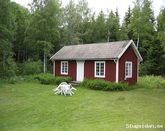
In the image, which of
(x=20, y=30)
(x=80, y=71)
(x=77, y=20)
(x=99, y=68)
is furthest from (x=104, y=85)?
(x=77, y=20)

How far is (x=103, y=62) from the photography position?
72.3 feet

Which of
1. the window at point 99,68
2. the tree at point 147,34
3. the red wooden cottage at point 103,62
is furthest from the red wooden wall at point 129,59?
the tree at point 147,34

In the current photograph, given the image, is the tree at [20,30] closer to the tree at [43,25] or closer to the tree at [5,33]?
the tree at [43,25]

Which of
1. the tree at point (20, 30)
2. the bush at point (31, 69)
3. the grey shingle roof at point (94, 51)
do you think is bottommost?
the bush at point (31, 69)

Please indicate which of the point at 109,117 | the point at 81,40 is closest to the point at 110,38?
the point at 81,40

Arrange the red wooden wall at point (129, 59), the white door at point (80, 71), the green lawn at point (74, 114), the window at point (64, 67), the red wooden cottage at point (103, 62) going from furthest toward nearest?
the window at point (64, 67) < the white door at point (80, 71) < the red wooden wall at point (129, 59) < the red wooden cottage at point (103, 62) < the green lawn at point (74, 114)

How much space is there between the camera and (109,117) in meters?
10.5

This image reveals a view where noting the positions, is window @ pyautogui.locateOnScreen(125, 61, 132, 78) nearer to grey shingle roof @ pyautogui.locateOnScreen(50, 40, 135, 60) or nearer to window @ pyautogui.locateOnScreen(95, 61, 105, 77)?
grey shingle roof @ pyautogui.locateOnScreen(50, 40, 135, 60)

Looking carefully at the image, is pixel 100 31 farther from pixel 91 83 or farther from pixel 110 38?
pixel 91 83

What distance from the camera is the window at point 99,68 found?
22.0 meters

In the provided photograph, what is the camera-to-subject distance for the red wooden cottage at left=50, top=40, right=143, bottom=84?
2130cm

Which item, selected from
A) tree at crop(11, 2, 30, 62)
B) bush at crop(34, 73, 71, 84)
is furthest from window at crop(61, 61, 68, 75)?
tree at crop(11, 2, 30, 62)

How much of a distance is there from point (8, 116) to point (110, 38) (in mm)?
36848

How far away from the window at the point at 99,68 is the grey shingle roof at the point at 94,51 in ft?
1.79
